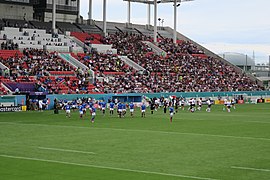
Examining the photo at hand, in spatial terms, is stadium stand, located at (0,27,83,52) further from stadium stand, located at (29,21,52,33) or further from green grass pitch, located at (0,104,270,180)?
green grass pitch, located at (0,104,270,180)

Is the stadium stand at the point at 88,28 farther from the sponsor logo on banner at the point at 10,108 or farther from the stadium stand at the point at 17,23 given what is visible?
the sponsor logo on banner at the point at 10,108

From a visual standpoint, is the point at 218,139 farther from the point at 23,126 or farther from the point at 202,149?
the point at 23,126

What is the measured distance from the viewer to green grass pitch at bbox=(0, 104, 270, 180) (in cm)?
1867

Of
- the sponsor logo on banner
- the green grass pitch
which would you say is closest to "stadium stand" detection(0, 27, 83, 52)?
the sponsor logo on banner

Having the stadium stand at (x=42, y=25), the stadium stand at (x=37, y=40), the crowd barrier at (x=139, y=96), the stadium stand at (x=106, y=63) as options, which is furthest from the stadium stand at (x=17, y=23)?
the crowd barrier at (x=139, y=96)

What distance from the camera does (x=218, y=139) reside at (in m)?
29.3

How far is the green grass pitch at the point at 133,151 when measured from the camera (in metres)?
18.7

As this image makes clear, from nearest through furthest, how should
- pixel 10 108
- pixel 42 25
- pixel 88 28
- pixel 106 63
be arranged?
pixel 10 108, pixel 106 63, pixel 42 25, pixel 88 28

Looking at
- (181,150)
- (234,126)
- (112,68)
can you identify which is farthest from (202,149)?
(112,68)

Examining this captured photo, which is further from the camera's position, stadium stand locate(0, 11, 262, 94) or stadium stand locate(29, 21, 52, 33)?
stadium stand locate(29, 21, 52, 33)

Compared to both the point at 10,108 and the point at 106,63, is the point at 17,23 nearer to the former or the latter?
the point at 106,63

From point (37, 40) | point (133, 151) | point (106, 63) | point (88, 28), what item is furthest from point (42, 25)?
point (133, 151)

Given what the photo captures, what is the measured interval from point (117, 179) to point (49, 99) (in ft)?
135

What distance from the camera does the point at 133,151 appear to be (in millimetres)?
24188
